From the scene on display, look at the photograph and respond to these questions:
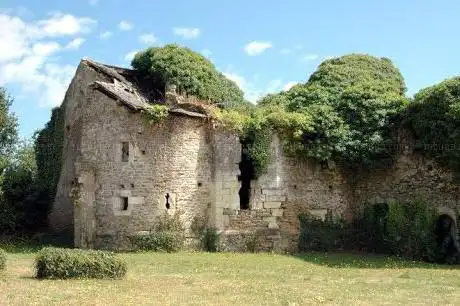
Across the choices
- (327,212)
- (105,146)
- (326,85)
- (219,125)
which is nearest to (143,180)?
(105,146)

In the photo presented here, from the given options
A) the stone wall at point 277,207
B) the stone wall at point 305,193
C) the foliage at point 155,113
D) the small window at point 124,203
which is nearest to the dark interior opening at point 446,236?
the stone wall at point 305,193

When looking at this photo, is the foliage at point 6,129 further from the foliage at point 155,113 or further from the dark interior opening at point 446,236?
the dark interior opening at point 446,236

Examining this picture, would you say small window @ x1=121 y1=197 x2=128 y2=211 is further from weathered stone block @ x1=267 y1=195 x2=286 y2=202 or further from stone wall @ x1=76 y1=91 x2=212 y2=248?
weathered stone block @ x1=267 y1=195 x2=286 y2=202

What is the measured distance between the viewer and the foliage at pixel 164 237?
2067cm

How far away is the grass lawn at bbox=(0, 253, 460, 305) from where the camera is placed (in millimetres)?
11555

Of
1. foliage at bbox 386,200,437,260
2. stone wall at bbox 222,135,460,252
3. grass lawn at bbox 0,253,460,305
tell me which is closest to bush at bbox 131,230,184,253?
grass lawn at bbox 0,253,460,305

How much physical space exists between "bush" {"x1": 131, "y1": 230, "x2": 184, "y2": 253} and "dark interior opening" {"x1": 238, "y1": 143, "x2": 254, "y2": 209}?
2.89 meters

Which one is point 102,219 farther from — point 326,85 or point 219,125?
point 326,85

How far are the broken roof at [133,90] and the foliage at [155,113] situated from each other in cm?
19

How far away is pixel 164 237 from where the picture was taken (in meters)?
20.7

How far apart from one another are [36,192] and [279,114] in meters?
12.4

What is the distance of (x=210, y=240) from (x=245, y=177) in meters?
2.75

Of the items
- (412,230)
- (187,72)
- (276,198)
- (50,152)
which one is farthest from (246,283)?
(50,152)

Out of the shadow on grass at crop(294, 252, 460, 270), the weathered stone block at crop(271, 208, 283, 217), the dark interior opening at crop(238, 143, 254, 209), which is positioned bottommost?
the shadow on grass at crop(294, 252, 460, 270)
